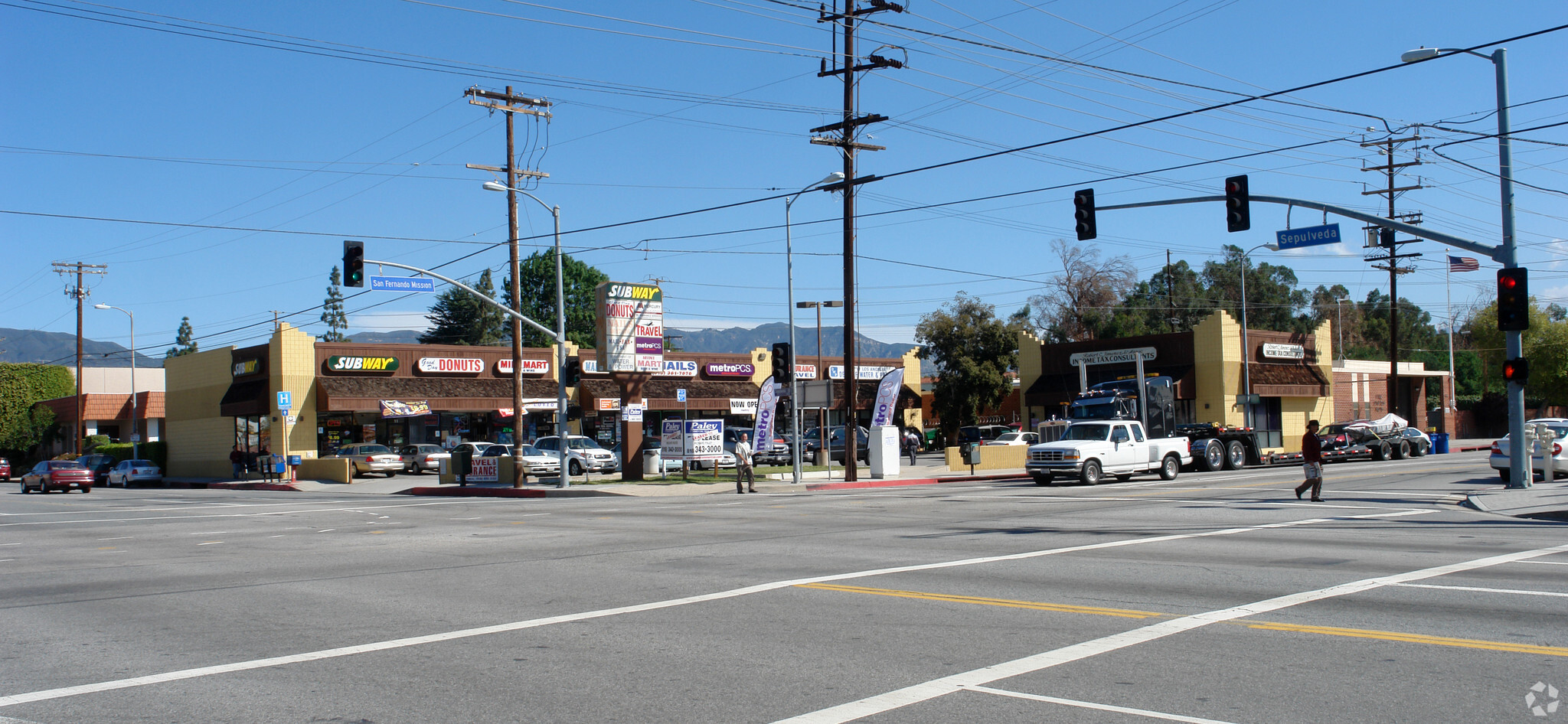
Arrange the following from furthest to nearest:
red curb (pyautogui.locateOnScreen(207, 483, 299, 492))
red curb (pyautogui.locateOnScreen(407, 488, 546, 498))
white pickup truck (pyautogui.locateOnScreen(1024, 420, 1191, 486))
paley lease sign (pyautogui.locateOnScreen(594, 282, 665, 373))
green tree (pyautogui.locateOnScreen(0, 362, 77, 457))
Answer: green tree (pyautogui.locateOnScreen(0, 362, 77, 457)) → red curb (pyautogui.locateOnScreen(207, 483, 299, 492)) → paley lease sign (pyautogui.locateOnScreen(594, 282, 665, 373)) → red curb (pyautogui.locateOnScreen(407, 488, 546, 498)) → white pickup truck (pyautogui.locateOnScreen(1024, 420, 1191, 486))

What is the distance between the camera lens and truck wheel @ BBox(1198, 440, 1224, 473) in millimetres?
35906

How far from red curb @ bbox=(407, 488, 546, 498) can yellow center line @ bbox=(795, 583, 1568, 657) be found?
2285cm

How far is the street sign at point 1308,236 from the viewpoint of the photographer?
22.7m

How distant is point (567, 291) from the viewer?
329ft

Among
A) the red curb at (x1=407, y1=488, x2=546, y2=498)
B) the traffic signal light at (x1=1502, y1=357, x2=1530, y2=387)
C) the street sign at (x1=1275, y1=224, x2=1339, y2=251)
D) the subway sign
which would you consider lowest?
the red curb at (x1=407, y1=488, x2=546, y2=498)

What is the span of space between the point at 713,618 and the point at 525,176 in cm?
2970

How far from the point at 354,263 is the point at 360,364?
2424 cm

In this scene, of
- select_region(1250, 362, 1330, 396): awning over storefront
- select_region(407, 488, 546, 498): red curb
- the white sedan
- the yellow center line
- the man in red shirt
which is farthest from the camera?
select_region(1250, 362, 1330, 396): awning over storefront

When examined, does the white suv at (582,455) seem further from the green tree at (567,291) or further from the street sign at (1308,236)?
the green tree at (567,291)

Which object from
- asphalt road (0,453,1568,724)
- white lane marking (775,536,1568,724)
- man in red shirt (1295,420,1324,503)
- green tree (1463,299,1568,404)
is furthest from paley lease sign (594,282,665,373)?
green tree (1463,299,1568,404)

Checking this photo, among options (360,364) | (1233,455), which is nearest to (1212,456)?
(1233,455)

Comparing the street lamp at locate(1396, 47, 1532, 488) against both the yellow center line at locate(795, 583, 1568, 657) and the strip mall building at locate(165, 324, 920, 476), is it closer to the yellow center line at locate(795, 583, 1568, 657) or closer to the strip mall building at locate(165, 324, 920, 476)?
the yellow center line at locate(795, 583, 1568, 657)

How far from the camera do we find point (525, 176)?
120ft

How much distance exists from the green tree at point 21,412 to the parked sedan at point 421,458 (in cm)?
3879
